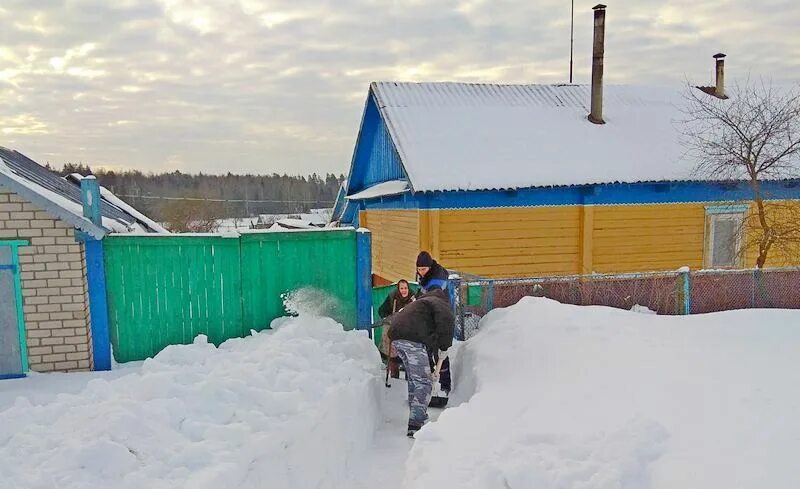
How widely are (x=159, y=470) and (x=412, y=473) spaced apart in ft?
5.27

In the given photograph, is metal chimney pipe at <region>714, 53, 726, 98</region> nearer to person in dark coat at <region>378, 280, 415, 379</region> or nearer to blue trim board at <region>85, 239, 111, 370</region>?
person in dark coat at <region>378, 280, 415, 379</region>

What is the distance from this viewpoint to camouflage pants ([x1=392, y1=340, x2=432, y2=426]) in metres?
5.08

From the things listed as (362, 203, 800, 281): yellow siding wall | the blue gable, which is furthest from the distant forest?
(362, 203, 800, 281): yellow siding wall

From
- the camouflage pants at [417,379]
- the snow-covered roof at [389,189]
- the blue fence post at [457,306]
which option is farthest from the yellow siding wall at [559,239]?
the camouflage pants at [417,379]

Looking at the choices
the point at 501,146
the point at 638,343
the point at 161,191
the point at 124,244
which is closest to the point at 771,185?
the point at 501,146

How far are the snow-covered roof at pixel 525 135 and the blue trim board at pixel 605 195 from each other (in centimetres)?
32

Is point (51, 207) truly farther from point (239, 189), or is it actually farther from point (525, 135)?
point (239, 189)

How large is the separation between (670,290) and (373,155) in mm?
9025

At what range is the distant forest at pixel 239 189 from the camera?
73.1m

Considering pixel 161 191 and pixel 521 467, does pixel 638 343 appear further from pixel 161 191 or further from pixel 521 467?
pixel 161 191

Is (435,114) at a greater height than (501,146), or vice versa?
(435,114)

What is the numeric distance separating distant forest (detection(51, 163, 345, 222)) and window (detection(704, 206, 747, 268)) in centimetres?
6078

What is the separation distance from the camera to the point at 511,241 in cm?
1113

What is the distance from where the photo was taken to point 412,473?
3.50 meters
